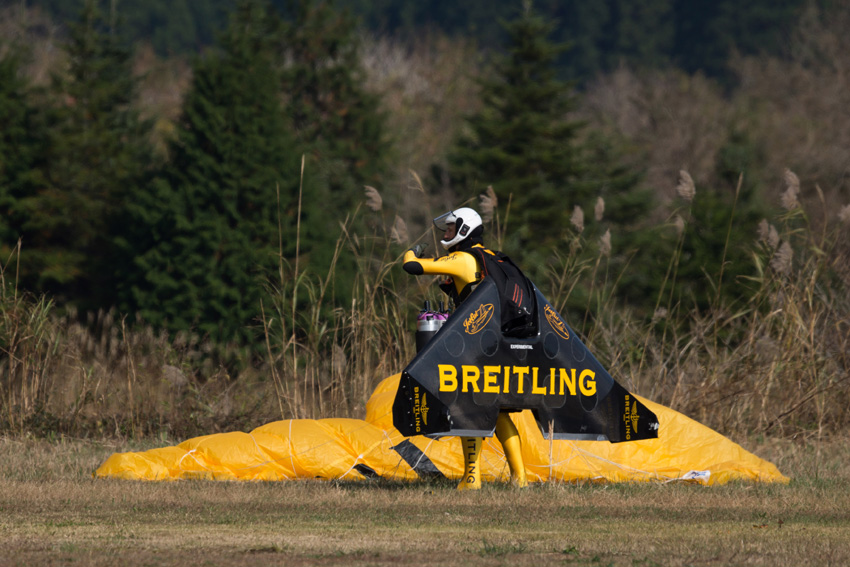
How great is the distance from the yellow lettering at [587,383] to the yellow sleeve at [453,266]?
33.8 inches

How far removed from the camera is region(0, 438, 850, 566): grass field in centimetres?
493

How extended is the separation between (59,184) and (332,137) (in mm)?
7455

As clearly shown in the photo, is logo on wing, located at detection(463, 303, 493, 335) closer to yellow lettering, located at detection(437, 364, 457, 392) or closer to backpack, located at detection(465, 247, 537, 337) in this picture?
backpack, located at detection(465, 247, 537, 337)

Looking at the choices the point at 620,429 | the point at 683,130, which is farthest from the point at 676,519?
the point at 683,130

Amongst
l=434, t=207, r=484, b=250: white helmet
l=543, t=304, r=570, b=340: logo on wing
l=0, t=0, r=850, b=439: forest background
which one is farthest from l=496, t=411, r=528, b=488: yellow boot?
l=0, t=0, r=850, b=439: forest background

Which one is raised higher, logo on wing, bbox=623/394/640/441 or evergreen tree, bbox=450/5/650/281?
evergreen tree, bbox=450/5/650/281

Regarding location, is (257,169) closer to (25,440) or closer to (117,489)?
(25,440)

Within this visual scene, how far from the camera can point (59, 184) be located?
22766mm

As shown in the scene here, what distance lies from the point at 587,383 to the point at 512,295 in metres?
0.74

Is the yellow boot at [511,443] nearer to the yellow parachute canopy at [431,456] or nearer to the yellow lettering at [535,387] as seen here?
the yellow lettering at [535,387]

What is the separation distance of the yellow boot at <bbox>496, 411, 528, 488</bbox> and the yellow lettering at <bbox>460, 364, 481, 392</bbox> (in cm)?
38

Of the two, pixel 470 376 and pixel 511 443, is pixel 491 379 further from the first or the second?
pixel 511 443

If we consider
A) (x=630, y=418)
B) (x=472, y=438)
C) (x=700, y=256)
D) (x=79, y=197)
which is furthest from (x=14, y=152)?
(x=630, y=418)

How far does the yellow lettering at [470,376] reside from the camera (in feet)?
22.3
